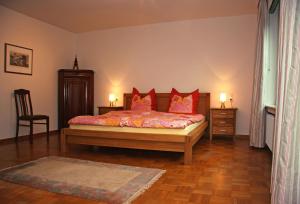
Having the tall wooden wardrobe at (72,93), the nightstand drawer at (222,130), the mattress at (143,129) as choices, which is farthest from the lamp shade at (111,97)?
the nightstand drawer at (222,130)

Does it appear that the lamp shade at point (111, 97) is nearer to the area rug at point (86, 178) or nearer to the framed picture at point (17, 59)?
the framed picture at point (17, 59)

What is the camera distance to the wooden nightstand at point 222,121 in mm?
4570

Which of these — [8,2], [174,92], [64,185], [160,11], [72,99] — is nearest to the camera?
[64,185]

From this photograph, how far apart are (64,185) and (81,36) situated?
191 inches

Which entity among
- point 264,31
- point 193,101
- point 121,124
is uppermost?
point 264,31

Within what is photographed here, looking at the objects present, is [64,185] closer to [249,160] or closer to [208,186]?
[208,186]

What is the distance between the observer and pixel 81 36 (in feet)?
20.4

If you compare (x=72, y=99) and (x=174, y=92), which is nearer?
(x=174, y=92)

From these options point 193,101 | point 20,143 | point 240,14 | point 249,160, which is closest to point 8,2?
point 20,143

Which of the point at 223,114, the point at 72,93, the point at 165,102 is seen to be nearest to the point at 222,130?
the point at 223,114

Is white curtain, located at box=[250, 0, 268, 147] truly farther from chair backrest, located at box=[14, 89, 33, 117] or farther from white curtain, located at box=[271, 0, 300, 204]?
chair backrest, located at box=[14, 89, 33, 117]

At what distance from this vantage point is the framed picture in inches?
175

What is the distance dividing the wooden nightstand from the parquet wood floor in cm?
23

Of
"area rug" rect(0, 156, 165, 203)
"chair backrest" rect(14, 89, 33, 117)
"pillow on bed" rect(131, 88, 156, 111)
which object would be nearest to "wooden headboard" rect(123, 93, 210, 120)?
"pillow on bed" rect(131, 88, 156, 111)
